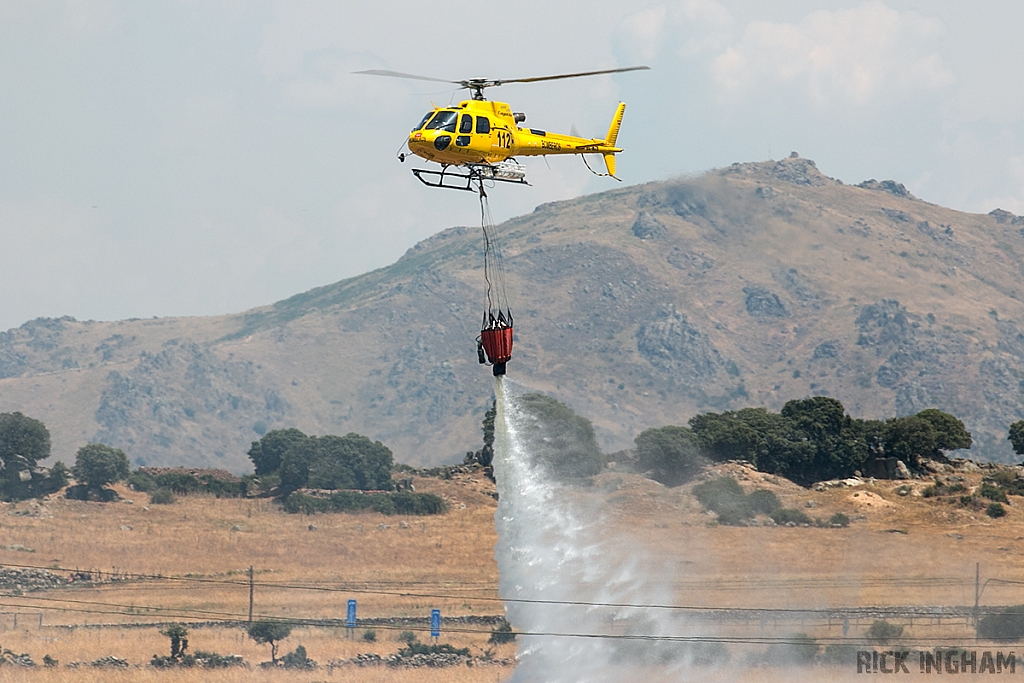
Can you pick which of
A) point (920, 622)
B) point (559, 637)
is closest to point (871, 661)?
point (920, 622)

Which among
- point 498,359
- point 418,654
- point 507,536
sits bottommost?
point 418,654

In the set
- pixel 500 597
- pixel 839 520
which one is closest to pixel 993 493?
pixel 839 520

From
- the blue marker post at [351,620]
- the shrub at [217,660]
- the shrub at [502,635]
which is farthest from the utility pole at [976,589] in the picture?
the shrub at [217,660]

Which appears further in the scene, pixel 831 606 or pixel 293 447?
pixel 293 447

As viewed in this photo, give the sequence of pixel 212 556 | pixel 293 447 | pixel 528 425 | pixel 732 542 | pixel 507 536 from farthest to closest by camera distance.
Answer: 1. pixel 293 447
2. pixel 528 425
3. pixel 212 556
4. pixel 732 542
5. pixel 507 536

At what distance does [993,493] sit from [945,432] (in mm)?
19427

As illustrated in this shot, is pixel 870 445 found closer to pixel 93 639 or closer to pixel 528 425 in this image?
pixel 528 425

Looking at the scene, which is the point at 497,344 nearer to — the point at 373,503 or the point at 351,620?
the point at 351,620

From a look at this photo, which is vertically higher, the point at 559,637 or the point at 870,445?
the point at 870,445

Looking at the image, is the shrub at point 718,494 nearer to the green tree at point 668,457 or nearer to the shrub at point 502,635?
the green tree at point 668,457

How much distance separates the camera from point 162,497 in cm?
12800

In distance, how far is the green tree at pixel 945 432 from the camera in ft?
400

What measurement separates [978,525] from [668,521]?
23.2 meters

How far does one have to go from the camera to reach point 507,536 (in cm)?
7231
